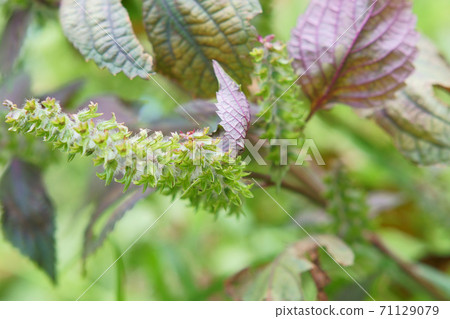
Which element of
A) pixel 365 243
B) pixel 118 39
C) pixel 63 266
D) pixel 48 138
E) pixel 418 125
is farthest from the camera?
pixel 63 266

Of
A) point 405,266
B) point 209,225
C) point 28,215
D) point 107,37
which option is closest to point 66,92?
point 28,215

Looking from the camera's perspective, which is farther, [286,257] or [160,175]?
[286,257]

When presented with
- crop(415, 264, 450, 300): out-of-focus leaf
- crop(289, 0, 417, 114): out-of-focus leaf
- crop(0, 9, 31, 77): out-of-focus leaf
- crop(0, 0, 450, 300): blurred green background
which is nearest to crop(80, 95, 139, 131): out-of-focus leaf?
crop(0, 0, 450, 300): blurred green background

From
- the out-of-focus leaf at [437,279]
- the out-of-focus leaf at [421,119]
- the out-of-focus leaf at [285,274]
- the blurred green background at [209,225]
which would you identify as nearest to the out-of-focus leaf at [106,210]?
the blurred green background at [209,225]

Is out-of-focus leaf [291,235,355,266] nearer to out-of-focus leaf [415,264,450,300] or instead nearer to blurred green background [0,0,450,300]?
blurred green background [0,0,450,300]

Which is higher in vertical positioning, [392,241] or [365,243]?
[365,243]
